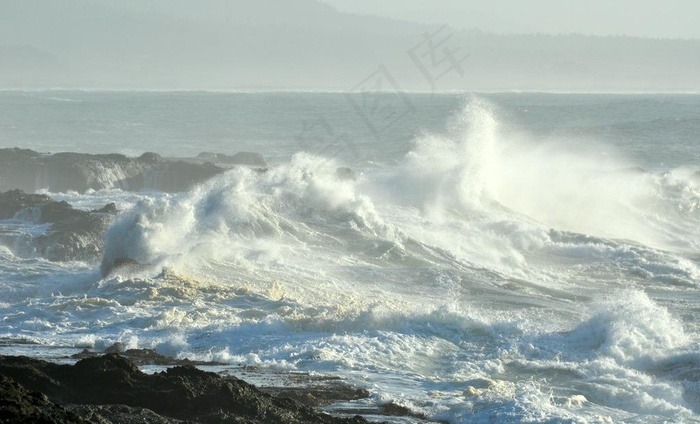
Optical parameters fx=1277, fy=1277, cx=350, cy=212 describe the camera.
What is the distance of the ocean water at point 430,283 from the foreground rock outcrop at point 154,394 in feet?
6.41

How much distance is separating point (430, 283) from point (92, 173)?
1421cm

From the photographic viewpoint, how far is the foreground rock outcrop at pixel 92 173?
110 ft

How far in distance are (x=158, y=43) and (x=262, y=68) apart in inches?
708

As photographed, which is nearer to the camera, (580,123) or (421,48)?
(580,123)

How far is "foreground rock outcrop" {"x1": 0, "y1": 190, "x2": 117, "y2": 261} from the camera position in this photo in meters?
23.1

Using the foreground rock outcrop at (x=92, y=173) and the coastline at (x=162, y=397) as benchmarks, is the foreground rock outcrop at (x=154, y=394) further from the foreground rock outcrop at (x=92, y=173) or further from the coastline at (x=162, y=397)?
the foreground rock outcrop at (x=92, y=173)

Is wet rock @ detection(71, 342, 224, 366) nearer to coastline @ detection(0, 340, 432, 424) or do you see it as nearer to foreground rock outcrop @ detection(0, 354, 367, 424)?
coastline @ detection(0, 340, 432, 424)

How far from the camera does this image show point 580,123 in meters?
70.6

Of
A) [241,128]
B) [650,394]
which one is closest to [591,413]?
[650,394]

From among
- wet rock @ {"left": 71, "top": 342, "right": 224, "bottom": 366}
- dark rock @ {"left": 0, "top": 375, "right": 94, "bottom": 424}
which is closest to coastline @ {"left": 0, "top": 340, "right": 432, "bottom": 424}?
dark rock @ {"left": 0, "top": 375, "right": 94, "bottom": 424}

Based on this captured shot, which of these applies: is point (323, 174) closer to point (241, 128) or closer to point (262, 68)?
point (241, 128)

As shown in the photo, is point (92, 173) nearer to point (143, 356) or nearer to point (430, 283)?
point (430, 283)

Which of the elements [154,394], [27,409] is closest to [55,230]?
[154,394]

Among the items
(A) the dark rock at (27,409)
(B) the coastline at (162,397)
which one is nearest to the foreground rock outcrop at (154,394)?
(B) the coastline at (162,397)
